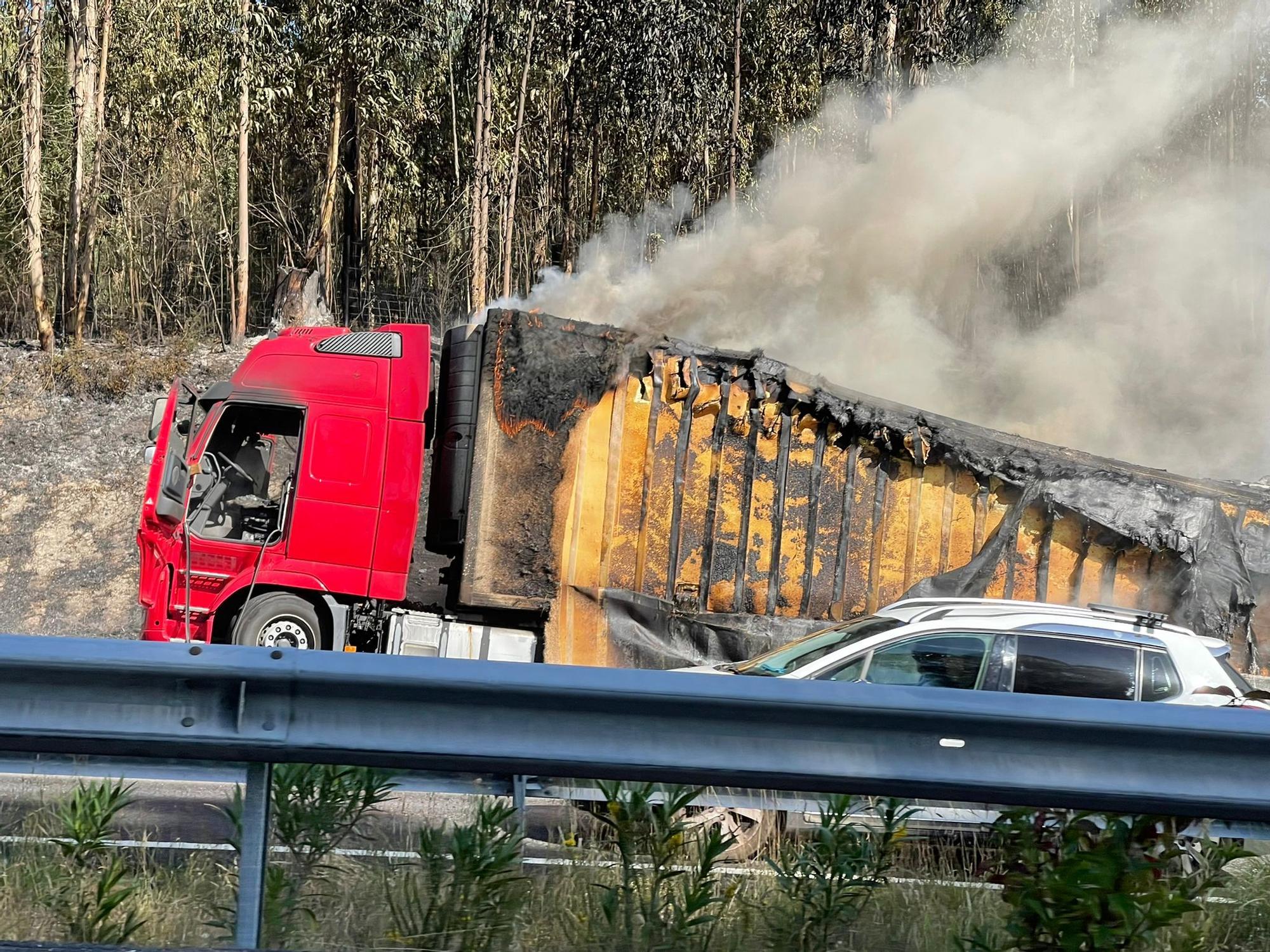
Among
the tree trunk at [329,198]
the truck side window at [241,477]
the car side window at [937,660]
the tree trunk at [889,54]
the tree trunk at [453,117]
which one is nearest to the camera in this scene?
the car side window at [937,660]

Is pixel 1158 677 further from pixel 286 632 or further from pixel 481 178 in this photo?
pixel 481 178

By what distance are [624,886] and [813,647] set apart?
3.88 m

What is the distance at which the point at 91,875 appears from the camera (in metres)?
2.81

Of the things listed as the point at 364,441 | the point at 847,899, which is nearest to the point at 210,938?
the point at 847,899

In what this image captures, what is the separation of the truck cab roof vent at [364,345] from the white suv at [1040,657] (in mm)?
4800

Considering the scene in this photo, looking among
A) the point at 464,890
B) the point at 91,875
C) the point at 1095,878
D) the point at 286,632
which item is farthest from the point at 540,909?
the point at 286,632

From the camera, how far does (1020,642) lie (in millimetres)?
6316

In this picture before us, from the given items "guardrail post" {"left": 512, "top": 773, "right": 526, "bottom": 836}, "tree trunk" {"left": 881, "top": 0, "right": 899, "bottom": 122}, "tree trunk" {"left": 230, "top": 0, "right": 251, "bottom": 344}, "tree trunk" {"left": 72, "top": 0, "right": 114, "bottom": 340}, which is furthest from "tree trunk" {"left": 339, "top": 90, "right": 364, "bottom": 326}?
"guardrail post" {"left": 512, "top": 773, "right": 526, "bottom": 836}

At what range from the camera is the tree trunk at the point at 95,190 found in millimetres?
20875

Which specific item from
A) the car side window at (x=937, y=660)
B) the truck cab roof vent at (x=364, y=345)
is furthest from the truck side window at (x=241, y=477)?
the car side window at (x=937, y=660)

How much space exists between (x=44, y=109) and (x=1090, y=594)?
80.0ft

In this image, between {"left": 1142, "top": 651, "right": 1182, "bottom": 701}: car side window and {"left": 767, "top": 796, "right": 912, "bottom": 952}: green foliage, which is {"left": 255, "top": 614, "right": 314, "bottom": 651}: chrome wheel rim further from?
{"left": 767, "top": 796, "right": 912, "bottom": 952}: green foliage

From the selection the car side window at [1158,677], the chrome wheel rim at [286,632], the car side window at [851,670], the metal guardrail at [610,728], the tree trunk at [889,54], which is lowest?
the chrome wheel rim at [286,632]

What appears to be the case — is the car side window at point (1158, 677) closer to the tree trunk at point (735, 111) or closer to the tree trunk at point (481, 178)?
the tree trunk at point (481, 178)
